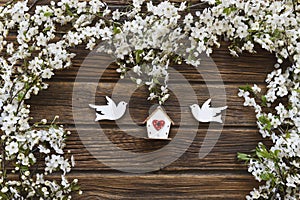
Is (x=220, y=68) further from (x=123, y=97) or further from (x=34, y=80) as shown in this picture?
(x=34, y=80)

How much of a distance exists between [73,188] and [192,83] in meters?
0.54

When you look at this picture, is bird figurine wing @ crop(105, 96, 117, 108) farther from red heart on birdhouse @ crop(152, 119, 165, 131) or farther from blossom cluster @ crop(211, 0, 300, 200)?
blossom cluster @ crop(211, 0, 300, 200)

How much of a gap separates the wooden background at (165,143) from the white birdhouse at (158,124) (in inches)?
1.3

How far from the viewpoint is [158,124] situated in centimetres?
155

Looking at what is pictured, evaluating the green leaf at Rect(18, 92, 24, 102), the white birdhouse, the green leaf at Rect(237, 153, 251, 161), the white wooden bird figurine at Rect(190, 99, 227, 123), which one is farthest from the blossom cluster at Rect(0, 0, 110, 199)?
the green leaf at Rect(237, 153, 251, 161)

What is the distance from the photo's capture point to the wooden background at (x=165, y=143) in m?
1.56

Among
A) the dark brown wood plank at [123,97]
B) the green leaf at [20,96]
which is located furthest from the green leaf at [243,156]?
the green leaf at [20,96]

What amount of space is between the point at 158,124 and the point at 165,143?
73 millimetres

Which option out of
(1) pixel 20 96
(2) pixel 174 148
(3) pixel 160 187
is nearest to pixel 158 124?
(2) pixel 174 148

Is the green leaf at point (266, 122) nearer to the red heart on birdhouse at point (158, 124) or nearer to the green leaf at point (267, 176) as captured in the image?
the green leaf at point (267, 176)

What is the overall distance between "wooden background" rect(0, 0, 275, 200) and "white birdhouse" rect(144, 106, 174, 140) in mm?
33

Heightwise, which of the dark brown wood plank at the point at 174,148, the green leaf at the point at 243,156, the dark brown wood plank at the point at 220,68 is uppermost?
the dark brown wood plank at the point at 220,68

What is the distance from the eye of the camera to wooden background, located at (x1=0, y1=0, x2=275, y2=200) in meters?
1.56

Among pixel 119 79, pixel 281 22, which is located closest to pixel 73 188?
pixel 119 79
